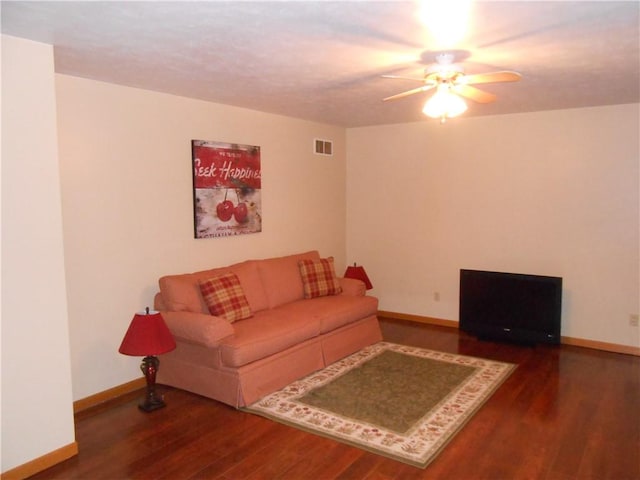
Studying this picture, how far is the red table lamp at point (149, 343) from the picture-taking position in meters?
3.53

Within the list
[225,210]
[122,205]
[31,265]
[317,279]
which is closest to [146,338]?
[31,265]

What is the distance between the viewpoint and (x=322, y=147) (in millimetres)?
6156

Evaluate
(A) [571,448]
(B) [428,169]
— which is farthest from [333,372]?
(B) [428,169]

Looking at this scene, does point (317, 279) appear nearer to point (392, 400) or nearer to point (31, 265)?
point (392, 400)

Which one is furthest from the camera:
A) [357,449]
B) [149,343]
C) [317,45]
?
[149,343]

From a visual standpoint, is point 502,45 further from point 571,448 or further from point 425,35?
point 571,448

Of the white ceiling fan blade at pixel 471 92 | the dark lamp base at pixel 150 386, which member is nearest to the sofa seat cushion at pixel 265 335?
the dark lamp base at pixel 150 386

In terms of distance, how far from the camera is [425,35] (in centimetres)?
263

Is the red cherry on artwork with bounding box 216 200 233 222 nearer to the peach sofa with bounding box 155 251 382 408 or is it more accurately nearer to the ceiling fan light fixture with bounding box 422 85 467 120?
the peach sofa with bounding box 155 251 382 408

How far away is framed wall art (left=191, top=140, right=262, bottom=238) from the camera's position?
4531 mm

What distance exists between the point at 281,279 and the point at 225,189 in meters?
1.05

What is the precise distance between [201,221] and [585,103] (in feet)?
12.5

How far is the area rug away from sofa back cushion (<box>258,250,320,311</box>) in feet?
2.75

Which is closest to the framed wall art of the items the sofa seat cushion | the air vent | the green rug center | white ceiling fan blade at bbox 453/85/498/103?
the sofa seat cushion
